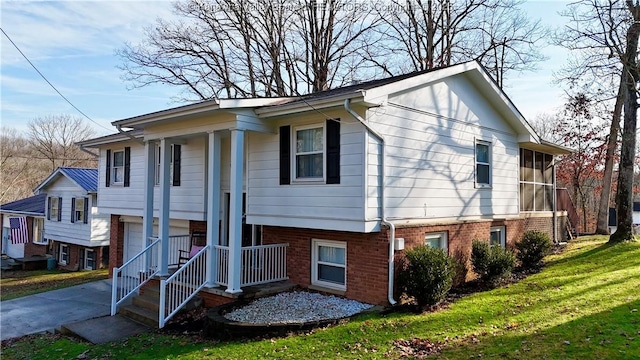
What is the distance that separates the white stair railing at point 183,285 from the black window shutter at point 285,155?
7.89 ft

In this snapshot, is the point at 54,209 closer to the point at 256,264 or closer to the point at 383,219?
the point at 256,264

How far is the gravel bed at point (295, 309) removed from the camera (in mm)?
8117

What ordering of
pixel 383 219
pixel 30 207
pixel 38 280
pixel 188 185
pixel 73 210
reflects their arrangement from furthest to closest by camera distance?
pixel 30 207 < pixel 73 210 < pixel 38 280 < pixel 188 185 < pixel 383 219

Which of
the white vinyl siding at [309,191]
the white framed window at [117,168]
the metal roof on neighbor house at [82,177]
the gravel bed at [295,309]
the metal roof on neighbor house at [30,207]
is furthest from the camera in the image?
the metal roof on neighbor house at [30,207]

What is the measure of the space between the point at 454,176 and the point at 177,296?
7460mm

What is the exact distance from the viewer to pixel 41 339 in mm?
10242

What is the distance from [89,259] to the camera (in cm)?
2350

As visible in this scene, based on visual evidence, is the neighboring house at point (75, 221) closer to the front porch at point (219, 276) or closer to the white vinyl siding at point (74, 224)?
the white vinyl siding at point (74, 224)

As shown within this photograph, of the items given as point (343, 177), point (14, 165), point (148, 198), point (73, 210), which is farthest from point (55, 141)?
point (343, 177)

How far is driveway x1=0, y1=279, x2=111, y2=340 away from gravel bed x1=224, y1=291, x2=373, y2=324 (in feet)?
19.5

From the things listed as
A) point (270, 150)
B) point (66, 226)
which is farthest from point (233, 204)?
point (66, 226)

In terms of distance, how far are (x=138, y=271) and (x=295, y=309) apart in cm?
593

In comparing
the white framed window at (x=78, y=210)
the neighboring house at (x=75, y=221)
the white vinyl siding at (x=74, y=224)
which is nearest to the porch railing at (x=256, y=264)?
the neighboring house at (x=75, y=221)

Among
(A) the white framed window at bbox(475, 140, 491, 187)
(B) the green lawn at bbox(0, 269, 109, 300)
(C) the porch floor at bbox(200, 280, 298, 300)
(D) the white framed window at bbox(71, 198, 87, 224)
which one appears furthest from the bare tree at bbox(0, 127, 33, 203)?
(A) the white framed window at bbox(475, 140, 491, 187)
